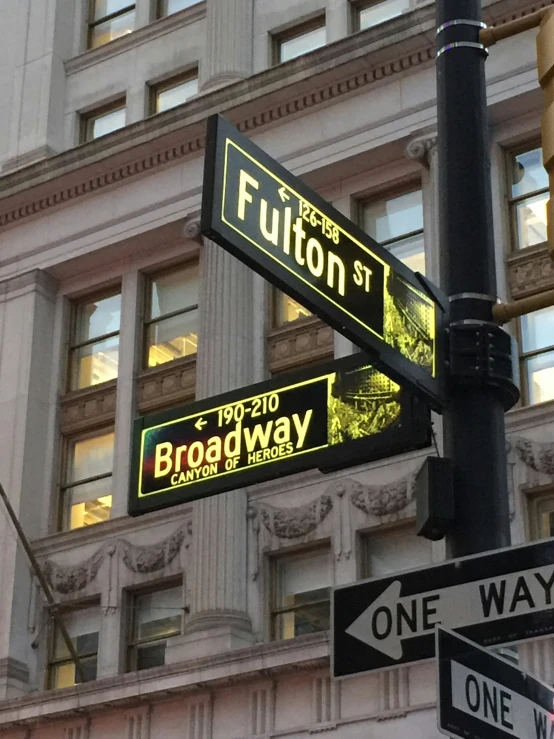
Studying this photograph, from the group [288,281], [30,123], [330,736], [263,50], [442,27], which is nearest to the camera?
[288,281]

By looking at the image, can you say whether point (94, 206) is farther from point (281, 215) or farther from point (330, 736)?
point (281, 215)

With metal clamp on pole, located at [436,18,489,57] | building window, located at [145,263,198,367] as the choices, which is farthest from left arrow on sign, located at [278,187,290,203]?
building window, located at [145,263,198,367]

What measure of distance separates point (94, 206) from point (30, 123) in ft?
9.63

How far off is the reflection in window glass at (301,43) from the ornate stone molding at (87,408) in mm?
6849

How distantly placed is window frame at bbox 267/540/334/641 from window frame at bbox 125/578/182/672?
1562 millimetres

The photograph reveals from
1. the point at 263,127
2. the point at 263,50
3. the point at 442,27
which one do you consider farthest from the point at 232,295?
the point at 442,27

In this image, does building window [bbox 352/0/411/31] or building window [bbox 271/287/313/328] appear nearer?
building window [bbox 271/287/313/328]

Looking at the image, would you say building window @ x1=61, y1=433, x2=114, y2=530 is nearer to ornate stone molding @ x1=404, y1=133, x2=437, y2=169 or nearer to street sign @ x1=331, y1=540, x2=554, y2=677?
ornate stone molding @ x1=404, y1=133, x2=437, y2=169

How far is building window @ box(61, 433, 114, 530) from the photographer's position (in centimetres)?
2455

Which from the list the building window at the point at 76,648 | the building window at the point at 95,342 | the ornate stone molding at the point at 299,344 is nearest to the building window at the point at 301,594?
the ornate stone molding at the point at 299,344

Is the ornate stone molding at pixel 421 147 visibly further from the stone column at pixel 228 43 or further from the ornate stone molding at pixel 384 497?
the ornate stone molding at pixel 384 497

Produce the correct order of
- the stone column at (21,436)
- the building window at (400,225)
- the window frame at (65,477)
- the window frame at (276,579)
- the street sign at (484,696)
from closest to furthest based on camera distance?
the street sign at (484,696)
the window frame at (276,579)
the building window at (400,225)
the stone column at (21,436)
the window frame at (65,477)

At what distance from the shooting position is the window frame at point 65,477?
24.8 metres

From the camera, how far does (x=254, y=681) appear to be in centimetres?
2028
